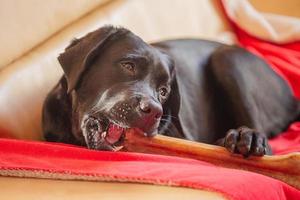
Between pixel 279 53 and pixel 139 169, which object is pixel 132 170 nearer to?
pixel 139 169

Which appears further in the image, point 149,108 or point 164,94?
point 164,94

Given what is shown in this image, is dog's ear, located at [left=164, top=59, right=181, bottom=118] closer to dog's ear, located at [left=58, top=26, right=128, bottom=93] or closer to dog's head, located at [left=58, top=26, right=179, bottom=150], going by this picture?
dog's head, located at [left=58, top=26, right=179, bottom=150]

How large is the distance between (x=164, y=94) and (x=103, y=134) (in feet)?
0.79

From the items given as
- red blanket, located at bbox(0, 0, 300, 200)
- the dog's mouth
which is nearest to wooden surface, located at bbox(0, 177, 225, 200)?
red blanket, located at bbox(0, 0, 300, 200)

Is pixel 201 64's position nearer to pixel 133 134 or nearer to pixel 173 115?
pixel 173 115

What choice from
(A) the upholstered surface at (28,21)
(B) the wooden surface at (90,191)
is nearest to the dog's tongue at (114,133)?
(B) the wooden surface at (90,191)

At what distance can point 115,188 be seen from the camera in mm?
1105

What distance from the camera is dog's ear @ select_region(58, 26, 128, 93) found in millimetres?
1478

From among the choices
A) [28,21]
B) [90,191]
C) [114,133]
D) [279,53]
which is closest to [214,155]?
[114,133]

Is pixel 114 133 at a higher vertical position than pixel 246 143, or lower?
higher

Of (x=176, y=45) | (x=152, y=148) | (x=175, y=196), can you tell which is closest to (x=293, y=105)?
(x=176, y=45)

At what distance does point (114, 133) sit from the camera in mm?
1391

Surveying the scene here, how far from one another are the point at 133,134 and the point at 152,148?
0.06 m

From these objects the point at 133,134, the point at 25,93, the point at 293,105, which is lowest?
the point at 293,105
